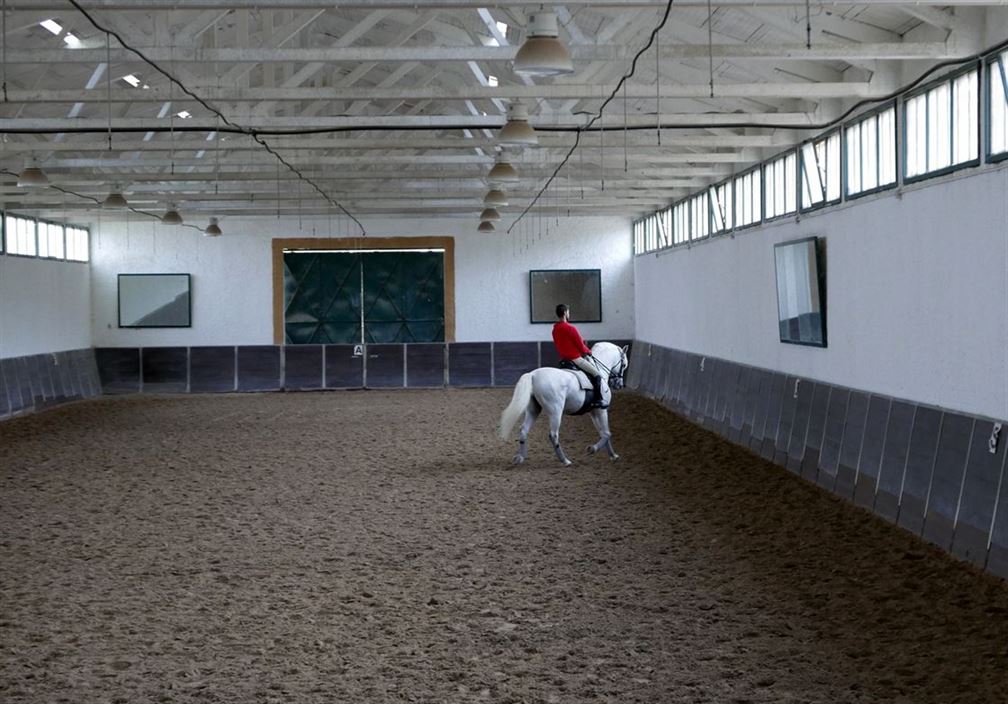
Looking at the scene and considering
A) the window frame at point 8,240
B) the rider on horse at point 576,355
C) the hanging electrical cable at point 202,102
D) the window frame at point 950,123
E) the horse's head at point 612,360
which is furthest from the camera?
the window frame at point 8,240

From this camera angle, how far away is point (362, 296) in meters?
31.0

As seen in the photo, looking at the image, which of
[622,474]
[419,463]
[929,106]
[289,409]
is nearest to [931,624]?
[929,106]

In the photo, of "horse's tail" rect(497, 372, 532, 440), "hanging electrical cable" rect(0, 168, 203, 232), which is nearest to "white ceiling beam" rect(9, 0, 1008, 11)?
"horse's tail" rect(497, 372, 532, 440)

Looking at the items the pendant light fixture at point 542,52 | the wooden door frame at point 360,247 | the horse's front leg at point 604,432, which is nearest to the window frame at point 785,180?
the horse's front leg at point 604,432

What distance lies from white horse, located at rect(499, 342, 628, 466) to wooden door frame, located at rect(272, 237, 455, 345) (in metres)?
15.4

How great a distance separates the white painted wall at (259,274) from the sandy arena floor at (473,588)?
15084 mm

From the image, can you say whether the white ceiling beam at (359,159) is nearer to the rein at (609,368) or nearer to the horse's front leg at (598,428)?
the rein at (609,368)

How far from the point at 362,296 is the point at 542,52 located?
Result: 22.9 metres

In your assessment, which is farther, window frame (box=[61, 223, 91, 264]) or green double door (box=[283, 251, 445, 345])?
green double door (box=[283, 251, 445, 345])

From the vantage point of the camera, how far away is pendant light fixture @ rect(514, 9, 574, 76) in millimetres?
8422

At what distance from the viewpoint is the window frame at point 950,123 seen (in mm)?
9562

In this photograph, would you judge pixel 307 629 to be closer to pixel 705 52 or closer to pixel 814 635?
pixel 814 635

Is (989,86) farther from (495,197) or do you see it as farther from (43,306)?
(43,306)

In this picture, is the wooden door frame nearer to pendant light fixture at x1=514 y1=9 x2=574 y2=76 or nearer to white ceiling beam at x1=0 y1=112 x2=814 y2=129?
white ceiling beam at x1=0 y1=112 x2=814 y2=129
